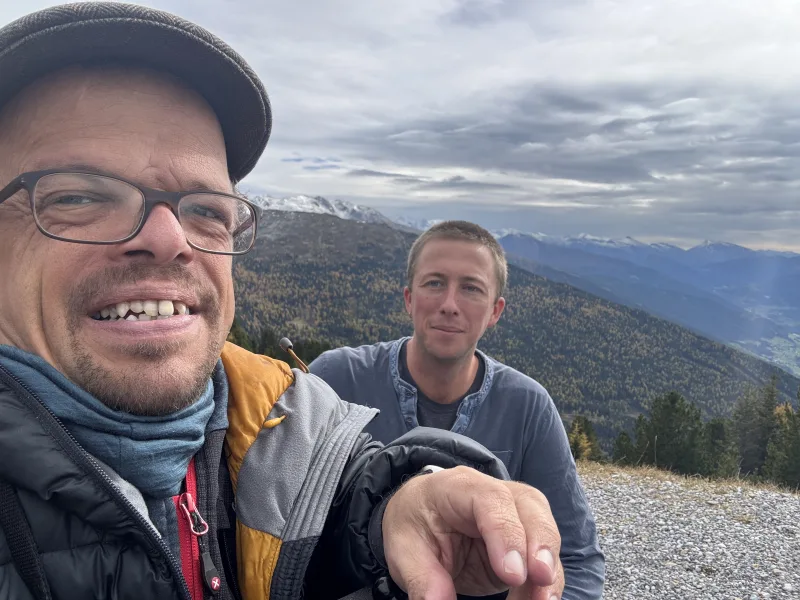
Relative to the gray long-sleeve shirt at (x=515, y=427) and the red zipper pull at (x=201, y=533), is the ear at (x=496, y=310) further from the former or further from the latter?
Result: the red zipper pull at (x=201, y=533)

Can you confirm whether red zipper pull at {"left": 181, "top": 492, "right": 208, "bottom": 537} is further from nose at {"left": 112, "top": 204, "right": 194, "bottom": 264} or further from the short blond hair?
the short blond hair

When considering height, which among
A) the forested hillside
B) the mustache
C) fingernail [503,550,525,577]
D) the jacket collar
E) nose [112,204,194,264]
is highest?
nose [112,204,194,264]

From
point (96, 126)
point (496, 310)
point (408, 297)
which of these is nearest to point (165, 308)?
point (96, 126)

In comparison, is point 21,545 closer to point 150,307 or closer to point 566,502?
point 150,307

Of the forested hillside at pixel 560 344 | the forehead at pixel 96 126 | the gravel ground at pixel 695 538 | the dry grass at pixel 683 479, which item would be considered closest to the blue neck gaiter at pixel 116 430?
the forehead at pixel 96 126

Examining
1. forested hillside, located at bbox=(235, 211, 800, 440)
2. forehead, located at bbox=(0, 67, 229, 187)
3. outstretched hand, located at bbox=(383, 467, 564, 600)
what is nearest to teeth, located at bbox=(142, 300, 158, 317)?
forehead, located at bbox=(0, 67, 229, 187)

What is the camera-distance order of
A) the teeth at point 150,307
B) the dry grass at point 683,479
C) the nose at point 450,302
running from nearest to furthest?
the teeth at point 150,307 < the nose at point 450,302 < the dry grass at point 683,479
